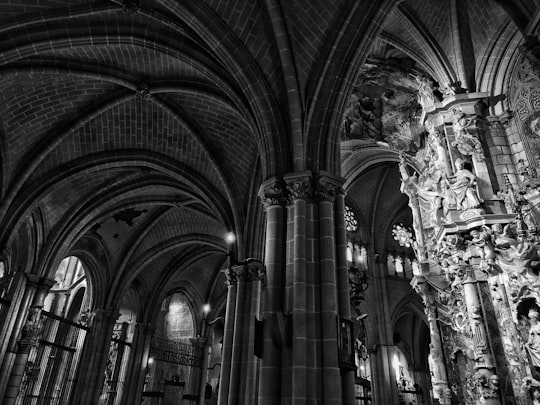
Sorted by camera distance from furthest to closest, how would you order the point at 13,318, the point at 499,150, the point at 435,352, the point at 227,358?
1. the point at 13,318
2. the point at 227,358
3. the point at 435,352
4. the point at 499,150

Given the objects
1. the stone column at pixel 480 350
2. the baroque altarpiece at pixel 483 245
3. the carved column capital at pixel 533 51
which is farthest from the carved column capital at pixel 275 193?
the carved column capital at pixel 533 51

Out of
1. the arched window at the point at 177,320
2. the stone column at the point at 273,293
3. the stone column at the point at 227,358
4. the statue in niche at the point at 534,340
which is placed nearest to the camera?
the stone column at the point at 273,293

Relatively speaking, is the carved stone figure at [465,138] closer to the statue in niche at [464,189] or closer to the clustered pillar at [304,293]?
the statue in niche at [464,189]

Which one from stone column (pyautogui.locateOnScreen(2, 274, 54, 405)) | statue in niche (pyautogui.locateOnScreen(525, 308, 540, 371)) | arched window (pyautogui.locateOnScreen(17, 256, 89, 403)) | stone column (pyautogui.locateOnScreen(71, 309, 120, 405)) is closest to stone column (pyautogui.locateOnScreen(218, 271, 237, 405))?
statue in niche (pyautogui.locateOnScreen(525, 308, 540, 371))

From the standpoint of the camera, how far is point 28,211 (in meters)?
15.1

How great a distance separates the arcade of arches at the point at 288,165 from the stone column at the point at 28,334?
76mm

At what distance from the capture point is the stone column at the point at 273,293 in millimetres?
7199

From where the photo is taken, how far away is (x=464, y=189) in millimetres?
9258

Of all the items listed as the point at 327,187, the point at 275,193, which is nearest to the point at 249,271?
the point at 275,193

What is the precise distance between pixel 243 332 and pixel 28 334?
30.0 feet

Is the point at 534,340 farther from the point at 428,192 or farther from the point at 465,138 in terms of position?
the point at 465,138

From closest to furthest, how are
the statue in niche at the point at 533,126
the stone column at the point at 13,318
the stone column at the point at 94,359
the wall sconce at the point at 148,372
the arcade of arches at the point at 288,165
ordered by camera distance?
the arcade of arches at the point at 288,165 → the statue in niche at the point at 533,126 → the stone column at the point at 13,318 → the stone column at the point at 94,359 → the wall sconce at the point at 148,372

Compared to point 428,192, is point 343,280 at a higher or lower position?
lower

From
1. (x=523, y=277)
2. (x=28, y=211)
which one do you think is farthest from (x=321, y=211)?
(x=28, y=211)
